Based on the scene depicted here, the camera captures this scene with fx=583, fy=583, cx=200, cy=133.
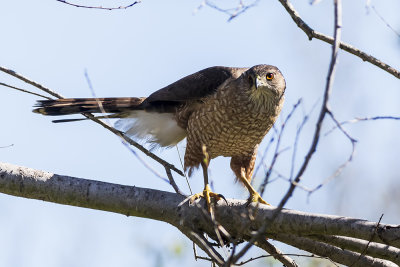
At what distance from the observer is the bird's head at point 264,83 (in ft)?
16.5

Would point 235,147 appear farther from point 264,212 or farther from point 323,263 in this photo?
point 323,263

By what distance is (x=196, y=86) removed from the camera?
17.9 feet

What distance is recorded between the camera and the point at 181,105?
18.4 ft

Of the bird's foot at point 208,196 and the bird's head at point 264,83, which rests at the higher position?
the bird's head at point 264,83

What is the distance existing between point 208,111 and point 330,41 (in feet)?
5.43

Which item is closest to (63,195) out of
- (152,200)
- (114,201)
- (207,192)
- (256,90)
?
(114,201)

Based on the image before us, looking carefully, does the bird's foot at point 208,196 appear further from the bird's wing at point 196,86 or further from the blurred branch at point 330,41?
the blurred branch at point 330,41

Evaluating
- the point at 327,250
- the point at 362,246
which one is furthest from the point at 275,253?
the point at 362,246

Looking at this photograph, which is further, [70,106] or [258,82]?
[70,106]

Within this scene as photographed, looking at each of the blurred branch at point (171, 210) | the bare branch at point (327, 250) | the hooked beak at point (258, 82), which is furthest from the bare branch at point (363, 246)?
the hooked beak at point (258, 82)

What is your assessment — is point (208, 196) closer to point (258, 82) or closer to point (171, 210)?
point (171, 210)

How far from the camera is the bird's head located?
16.5 feet

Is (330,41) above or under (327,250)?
above

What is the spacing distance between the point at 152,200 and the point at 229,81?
1680mm
